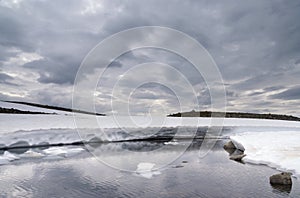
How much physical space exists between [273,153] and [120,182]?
652cm

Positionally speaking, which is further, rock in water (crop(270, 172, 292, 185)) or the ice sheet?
the ice sheet

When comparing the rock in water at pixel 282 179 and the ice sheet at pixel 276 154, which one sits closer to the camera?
the rock in water at pixel 282 179

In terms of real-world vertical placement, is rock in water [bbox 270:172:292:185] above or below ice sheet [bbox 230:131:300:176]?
below

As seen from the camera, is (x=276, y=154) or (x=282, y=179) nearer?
(x=282, y=179)

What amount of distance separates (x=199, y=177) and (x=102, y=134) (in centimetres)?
882

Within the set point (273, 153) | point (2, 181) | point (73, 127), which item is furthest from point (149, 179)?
point (73, 127)

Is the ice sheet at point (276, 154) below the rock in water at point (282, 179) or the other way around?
the other way around

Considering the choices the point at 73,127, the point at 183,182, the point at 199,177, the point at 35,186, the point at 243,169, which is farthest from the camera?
the point at 73,127

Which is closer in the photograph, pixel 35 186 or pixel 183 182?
pixel 35 186

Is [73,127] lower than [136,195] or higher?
higher

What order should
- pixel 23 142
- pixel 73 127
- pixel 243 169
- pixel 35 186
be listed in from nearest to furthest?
pixel 35 186
pixel 243 169
pixel 23 142
pixel 73 127

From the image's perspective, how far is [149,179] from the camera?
273 inches

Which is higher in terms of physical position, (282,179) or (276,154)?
(276,154)

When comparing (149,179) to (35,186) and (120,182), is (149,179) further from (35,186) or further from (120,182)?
(35,186)
